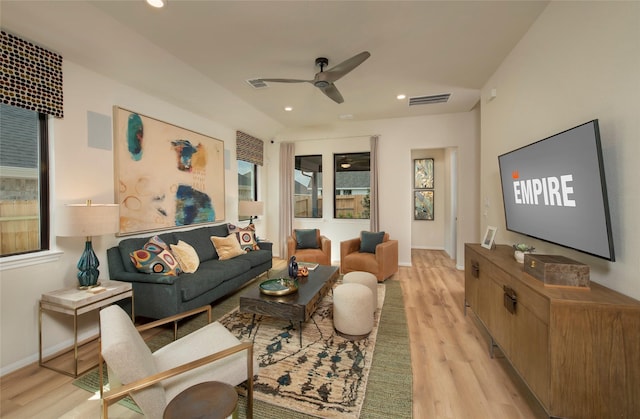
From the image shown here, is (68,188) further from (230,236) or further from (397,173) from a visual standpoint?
(397,173)

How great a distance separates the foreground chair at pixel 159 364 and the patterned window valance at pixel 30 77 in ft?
6.64

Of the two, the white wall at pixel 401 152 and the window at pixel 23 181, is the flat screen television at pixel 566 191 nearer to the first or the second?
the white wall at pixel 401 152

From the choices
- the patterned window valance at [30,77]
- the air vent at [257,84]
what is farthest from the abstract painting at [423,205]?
the patterned window valance at [30,77]

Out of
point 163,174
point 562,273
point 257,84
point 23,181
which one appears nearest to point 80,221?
point 23,181

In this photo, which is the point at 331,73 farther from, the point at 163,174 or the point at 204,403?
the point at 204,403

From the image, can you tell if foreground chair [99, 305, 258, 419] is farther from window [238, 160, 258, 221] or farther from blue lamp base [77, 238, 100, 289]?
window [238, 160, 258, 221]

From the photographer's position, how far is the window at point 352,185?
5520 mm

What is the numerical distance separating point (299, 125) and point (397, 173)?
7.83 ft

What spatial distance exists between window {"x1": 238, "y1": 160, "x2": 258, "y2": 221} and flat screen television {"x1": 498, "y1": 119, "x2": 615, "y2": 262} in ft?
14.9

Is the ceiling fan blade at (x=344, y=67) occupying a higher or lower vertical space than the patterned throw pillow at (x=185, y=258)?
higher

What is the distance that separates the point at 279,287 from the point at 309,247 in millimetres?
2180

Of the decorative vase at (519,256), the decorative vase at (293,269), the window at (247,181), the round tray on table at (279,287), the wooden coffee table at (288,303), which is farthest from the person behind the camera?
the window at (247,181)

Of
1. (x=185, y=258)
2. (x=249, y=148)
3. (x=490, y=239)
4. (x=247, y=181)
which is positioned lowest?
(x=185, y=258)

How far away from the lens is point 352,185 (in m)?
5.59
